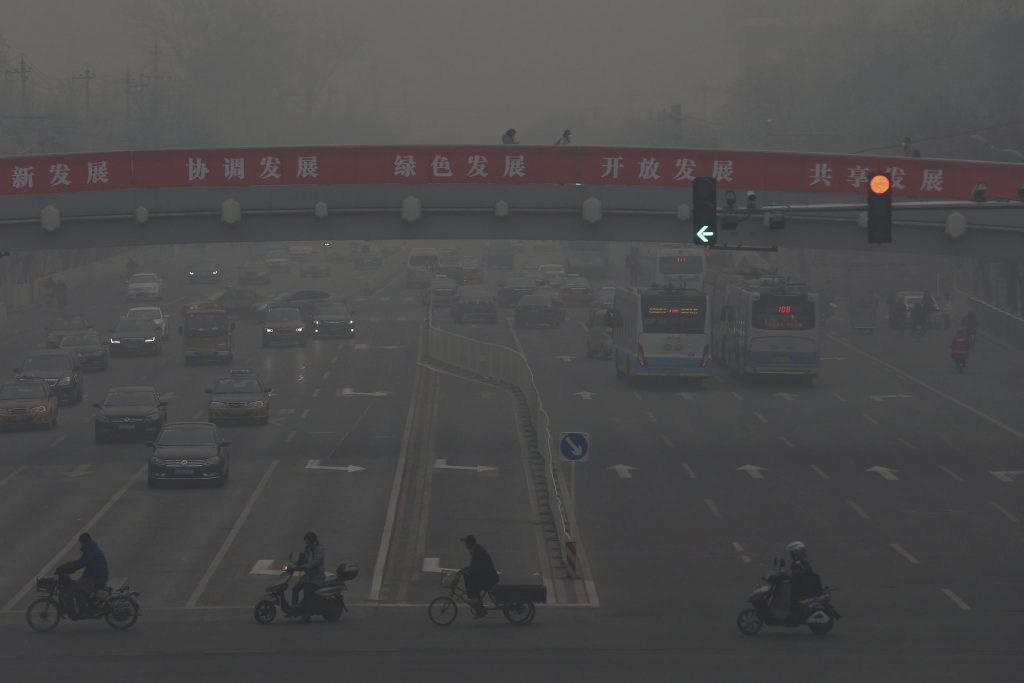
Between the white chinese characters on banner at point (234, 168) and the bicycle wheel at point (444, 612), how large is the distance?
19.8m

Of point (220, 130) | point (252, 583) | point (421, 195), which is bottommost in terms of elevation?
point (252, 583)

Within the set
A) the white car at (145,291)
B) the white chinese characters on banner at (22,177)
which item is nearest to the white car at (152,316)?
the white car at (145,291)

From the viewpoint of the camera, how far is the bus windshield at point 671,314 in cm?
5769

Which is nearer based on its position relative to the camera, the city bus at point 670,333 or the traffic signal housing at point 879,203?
the traffic signal housing at point 879,203

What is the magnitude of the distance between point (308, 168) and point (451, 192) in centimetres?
371

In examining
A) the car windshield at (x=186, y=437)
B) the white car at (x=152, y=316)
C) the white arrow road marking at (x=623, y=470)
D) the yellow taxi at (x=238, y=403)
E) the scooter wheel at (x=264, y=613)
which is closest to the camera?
the scooter wheel at (x=264, y=613)

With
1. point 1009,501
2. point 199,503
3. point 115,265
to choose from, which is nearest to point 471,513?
point 199,503

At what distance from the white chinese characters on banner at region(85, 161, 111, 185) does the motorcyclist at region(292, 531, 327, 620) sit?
20.0 metres

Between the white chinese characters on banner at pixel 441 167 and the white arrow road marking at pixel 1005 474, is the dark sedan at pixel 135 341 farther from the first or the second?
the white arrow road marking at pixel 1005 474

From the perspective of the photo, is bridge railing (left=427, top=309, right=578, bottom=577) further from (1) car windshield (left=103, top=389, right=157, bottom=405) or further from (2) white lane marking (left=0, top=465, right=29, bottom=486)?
(2) white lane marking (left=0, top=465, right=29, bottom=486)

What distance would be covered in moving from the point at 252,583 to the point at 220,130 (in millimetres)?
160017

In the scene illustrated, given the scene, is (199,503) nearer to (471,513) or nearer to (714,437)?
(471,513)

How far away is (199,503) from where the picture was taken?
35812 mm

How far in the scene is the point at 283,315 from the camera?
7512 centimetres
